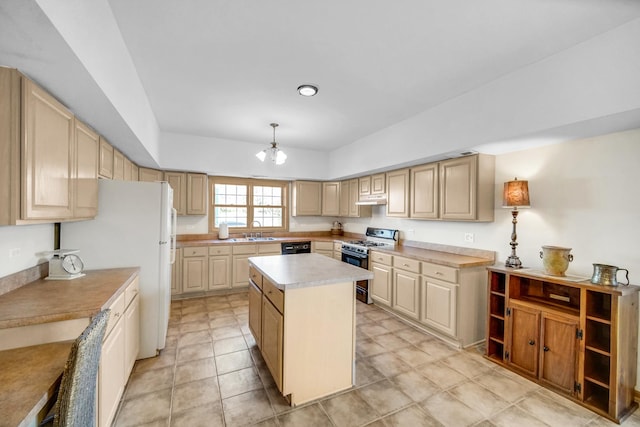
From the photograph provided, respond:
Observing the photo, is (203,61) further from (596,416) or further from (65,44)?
(596,416)

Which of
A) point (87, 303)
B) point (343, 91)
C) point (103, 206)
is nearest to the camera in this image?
point (87, 303)

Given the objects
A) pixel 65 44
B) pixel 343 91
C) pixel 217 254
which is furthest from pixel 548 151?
pixel 217 254

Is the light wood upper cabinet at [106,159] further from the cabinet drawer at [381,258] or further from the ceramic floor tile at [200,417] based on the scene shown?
the cabinet drawer at [381,258]

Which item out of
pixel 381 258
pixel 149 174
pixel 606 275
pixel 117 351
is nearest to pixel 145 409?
pixel 117 351

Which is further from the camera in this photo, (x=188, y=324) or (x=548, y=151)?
(x=188, y=324)

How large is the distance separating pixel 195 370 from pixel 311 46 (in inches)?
114

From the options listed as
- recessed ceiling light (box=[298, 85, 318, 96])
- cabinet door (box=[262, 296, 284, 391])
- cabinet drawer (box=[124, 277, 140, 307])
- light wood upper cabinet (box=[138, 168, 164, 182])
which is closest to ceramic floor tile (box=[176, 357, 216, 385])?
cabinet door (box=[262, 296, 284, 391])

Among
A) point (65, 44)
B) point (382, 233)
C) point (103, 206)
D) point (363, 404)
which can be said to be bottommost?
point (363, 404)

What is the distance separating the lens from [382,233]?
15.2 ft

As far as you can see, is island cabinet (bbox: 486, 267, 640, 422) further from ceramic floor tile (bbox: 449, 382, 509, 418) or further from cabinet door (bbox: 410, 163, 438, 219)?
cabinet door (bbox: 410, 163, 438, 219)

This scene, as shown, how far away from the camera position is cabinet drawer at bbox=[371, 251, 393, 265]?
3714 mm

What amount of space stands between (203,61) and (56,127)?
3.76ft

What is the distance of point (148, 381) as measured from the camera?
2.23 m

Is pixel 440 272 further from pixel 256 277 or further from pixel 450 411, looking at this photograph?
pixel 256 277
